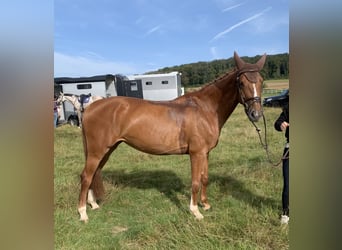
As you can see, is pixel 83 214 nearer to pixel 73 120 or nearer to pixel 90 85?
pixel 73 120

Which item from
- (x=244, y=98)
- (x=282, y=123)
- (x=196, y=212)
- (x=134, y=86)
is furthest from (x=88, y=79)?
(x=282, y=123)

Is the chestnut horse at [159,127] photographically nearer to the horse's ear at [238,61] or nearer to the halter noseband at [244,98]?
the halter noseband at [244,98]

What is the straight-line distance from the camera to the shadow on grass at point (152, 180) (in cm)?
485

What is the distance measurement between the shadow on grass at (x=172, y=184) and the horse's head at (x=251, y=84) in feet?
4.28

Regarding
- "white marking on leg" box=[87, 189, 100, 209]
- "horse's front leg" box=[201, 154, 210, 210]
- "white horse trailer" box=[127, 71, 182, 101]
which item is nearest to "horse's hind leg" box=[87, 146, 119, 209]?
"white marking on leg" box=[87, 189, 100, 209]

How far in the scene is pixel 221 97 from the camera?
158 inches

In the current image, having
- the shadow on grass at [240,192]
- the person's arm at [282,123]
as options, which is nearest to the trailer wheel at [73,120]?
the shadow on grass at [240,192]

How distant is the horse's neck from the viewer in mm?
3949

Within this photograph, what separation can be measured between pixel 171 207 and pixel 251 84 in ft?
6.58

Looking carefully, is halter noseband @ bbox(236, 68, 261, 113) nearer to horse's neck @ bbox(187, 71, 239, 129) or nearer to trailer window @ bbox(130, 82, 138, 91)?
horse's neck @ bbox(187, 71, 239, 129)
